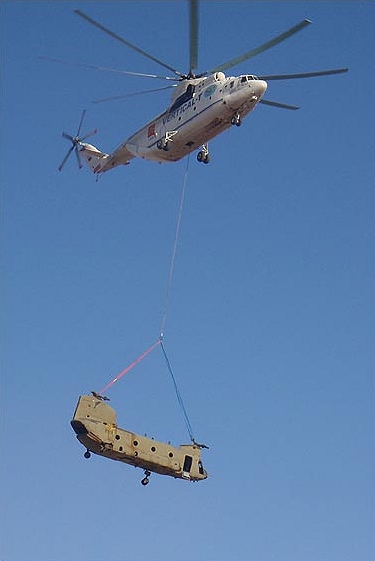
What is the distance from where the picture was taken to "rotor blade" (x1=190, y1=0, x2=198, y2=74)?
4931cm

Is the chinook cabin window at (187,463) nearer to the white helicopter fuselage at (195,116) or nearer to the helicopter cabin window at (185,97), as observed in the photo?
the white helicopter fuselage at (195,116)

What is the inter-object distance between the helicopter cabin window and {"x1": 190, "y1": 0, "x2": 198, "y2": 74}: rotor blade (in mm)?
1417

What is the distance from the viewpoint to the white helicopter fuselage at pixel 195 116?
48156 mm

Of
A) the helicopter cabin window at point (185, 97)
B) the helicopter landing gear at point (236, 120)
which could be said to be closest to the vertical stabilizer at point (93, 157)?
the helicopter cabin window at point (185, 97)

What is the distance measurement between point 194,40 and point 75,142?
20.0 metres

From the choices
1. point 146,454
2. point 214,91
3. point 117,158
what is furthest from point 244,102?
point 146,454

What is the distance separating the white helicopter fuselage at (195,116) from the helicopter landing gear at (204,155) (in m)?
0.71

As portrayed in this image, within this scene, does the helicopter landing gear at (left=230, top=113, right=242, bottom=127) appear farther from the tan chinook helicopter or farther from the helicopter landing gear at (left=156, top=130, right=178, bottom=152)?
the tan chinook helicopter

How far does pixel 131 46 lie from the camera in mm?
52594

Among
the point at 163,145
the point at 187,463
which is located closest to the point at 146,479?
the point at 187,463

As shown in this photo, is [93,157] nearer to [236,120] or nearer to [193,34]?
[193,34]

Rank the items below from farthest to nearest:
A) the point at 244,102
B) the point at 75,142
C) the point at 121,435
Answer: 1. the point at 75,142
2. the point at 244,102
3. the point at 121,435

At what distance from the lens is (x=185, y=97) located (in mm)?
52344

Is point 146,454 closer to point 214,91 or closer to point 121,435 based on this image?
point 121,435
